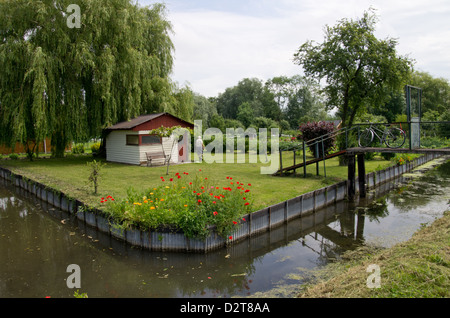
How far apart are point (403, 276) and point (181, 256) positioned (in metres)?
4.94

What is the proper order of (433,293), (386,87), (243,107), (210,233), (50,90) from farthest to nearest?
(243,107) → (386,87) → (50,90) → (210,233) → (433,293)

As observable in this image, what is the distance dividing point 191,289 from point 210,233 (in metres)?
1.90

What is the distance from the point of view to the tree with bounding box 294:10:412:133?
19.9 meters

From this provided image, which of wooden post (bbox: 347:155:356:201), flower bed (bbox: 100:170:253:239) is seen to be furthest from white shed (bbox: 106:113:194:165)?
flower bed (bbox: 100:170:253:239)

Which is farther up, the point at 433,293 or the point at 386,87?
the point at 386,87

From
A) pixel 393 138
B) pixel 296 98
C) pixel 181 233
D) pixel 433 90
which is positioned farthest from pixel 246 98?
pixel 181 233

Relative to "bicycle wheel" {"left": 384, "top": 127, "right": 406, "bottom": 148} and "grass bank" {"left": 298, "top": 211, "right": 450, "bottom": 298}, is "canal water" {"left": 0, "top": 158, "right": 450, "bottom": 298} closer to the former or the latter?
"grass bank" {"left": 298, "top": 211, "right": 450, "bottom": 298}

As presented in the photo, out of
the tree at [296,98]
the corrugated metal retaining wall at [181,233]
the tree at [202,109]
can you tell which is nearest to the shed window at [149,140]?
the corrugated metal retaining wall at [181,233]

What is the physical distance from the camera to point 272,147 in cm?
3005

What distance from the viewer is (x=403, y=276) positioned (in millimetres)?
5727

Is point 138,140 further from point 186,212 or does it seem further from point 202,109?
point 202,109

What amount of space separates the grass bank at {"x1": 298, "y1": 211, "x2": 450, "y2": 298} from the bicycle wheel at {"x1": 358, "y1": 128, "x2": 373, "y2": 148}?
317 inches
